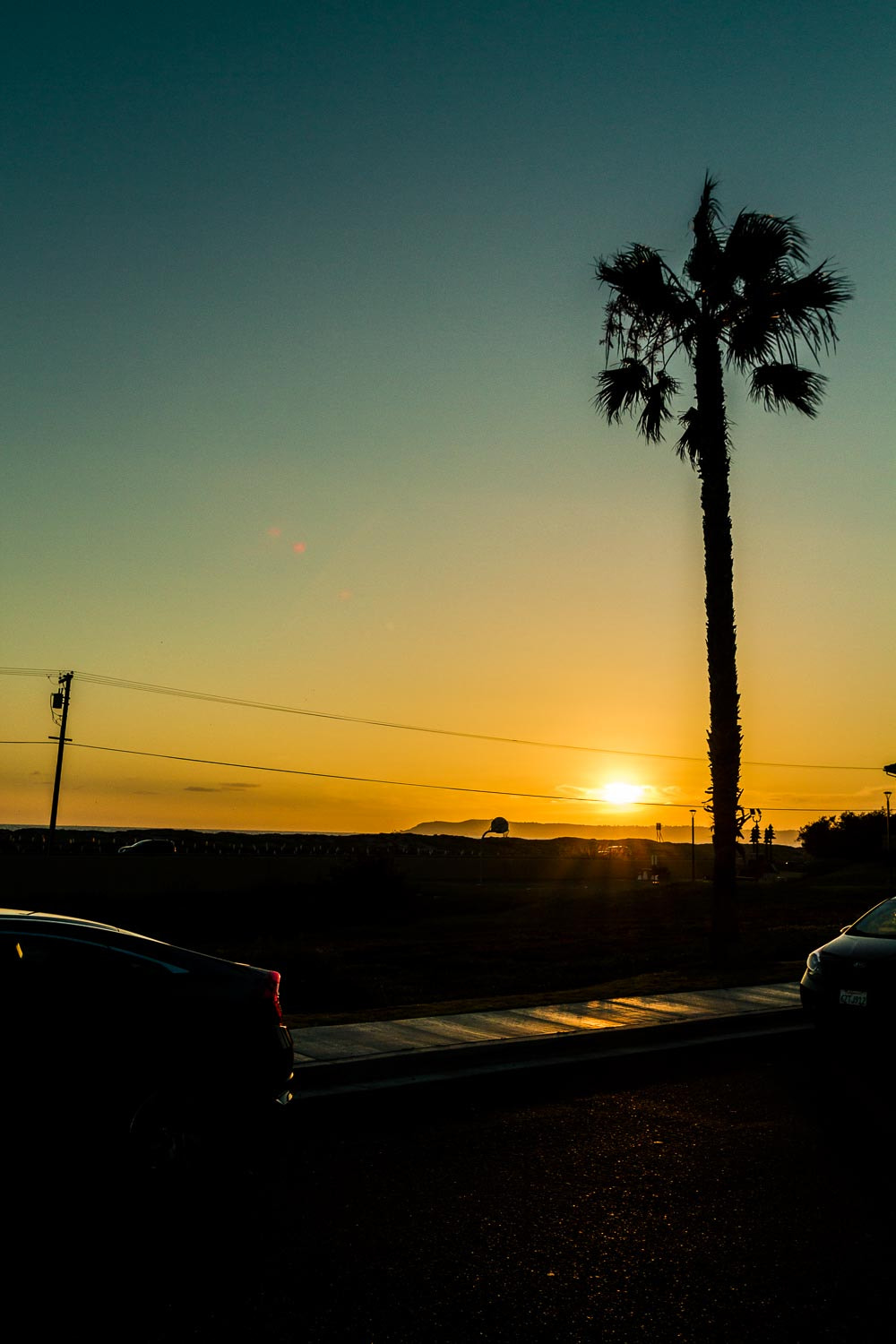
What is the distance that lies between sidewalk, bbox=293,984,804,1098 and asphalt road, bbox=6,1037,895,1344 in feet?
2.47

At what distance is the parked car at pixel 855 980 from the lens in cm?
997

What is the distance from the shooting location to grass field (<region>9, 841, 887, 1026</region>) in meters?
16.9

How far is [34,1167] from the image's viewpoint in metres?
5.51

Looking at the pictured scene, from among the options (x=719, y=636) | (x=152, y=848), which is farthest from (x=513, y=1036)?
(x=152, y=848)

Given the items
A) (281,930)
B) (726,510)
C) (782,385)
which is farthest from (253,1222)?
(281,930)

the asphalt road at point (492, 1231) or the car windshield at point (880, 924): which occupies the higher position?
the car windshield at point (880, 924)

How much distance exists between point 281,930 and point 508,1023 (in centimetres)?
2657

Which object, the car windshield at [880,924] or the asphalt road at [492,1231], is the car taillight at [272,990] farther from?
the car windshield at [880,924]

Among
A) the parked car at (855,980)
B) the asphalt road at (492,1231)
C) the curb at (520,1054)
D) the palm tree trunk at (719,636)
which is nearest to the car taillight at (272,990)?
the asphalt road at (492,1231)

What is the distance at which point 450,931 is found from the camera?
33562 mm

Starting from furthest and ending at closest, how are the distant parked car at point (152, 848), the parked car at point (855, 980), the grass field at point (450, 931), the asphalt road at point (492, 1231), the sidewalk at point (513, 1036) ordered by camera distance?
the distant parked car at point (152, 848) → the grass field at point (450, 931) → the parked car at point (855, 980) → the sidewalk at point (513, 1036) → the asphalt road at point (492, 1231)

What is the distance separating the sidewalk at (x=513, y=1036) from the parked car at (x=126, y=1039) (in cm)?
205

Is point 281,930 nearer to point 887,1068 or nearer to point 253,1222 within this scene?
point 887,1068

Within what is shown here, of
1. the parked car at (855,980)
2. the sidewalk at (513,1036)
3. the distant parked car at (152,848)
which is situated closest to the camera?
the sidewalk at (513,1036)
